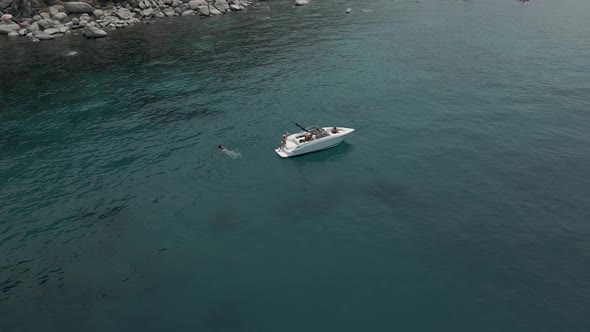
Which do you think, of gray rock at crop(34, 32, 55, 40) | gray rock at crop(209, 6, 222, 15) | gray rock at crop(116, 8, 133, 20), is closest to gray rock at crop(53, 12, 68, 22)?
gray rock at crop(34, 32, 55, 40)

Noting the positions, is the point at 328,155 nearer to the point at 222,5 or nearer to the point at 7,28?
the point at 222,5

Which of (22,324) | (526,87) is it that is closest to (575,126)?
(526,87)

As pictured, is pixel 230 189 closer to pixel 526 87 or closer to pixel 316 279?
pixel 316 279

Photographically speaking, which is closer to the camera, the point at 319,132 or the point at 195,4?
the point at 319,132

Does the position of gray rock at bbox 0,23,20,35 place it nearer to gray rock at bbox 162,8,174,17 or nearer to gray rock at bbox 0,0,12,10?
gray rock at bbox 0,0,12,10

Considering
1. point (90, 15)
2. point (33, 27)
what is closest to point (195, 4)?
point (90, 15)

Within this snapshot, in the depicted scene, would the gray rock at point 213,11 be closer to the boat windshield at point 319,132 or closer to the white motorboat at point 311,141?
the white motorboat at point 311,141

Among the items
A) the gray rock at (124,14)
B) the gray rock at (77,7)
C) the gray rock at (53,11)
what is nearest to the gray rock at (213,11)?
the gray rock at (124,14)

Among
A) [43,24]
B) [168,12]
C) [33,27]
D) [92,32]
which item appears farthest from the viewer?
[168,12]
